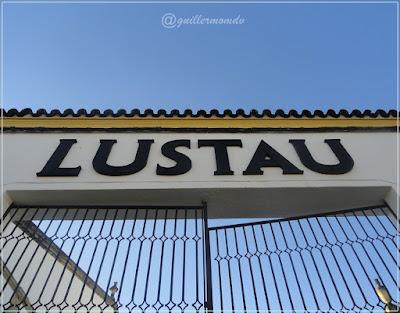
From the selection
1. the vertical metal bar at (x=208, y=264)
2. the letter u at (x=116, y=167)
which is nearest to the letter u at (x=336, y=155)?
the vertical metal bar at (x=208, y=264)

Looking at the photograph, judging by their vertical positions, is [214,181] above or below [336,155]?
below

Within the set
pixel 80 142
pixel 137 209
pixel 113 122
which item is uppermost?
pixel 113 122

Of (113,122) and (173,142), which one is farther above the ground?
(113,122)

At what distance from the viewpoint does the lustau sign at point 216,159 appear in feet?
17.0

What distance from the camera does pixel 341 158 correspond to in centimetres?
536

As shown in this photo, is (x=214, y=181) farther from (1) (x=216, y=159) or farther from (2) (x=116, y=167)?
(2) (x=116, y=167)

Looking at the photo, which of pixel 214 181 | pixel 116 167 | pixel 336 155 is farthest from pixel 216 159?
pixel 336 155

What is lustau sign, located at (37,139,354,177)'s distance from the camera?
5.19 meters

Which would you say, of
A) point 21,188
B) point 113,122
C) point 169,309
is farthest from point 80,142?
point 169,309

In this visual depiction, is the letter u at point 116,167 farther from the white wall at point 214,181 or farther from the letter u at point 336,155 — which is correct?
the letter u at point 336,155

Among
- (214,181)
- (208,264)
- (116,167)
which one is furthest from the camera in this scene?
(116,167)

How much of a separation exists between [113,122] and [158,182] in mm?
1558

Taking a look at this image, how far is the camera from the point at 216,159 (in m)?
5.36

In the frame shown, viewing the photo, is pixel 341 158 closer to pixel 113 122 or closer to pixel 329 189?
pixel 329 189
